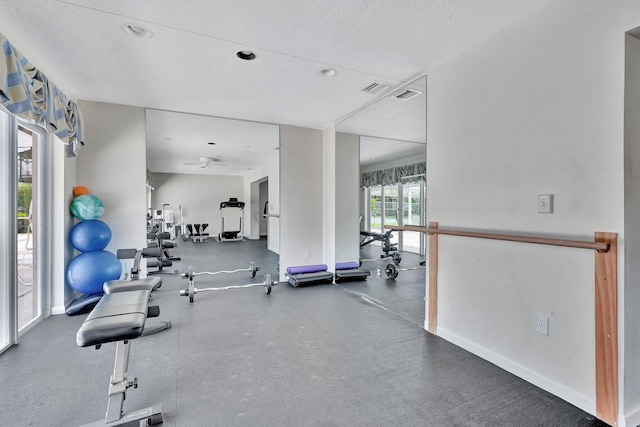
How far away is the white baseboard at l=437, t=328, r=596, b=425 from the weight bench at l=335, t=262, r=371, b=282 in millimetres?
2078

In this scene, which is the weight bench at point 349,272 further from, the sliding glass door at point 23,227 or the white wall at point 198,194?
the white wall at point 198,194

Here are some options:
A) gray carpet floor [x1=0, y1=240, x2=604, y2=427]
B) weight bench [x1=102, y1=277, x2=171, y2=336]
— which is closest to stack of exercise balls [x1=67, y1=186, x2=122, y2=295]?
gray carpet floor [x1=0, y1=240, x2=604, y2=427]

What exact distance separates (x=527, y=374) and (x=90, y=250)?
4194mm

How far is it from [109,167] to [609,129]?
4.65 metres

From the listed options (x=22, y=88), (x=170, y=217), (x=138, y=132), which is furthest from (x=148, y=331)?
(x=170, y=217)

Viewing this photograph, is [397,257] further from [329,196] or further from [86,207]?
[86,207]

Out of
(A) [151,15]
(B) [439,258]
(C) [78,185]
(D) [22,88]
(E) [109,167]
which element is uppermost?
(A) [151,15]

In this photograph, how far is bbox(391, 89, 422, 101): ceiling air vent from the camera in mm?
3400

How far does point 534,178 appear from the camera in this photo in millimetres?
1998

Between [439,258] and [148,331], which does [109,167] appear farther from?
[439,258]

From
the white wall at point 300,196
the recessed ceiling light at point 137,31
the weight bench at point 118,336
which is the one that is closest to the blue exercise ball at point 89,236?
the weight bench at point 118,336

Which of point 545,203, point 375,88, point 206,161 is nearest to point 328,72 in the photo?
point 375,88

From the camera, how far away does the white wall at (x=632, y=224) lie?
160cm

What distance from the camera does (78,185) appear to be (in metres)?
3.64
